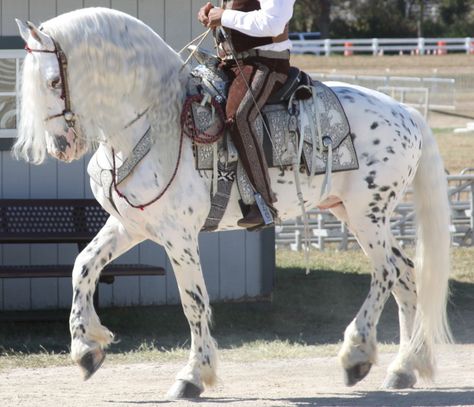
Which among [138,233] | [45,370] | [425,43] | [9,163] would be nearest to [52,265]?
[9,163]

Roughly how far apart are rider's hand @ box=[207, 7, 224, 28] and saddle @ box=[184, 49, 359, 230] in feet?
0.94

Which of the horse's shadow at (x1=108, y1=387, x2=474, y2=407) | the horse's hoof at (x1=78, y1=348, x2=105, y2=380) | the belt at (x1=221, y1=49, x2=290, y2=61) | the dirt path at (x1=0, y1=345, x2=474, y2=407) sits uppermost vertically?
the belt at (x1=221, y1=49, x2=290, y2=61)

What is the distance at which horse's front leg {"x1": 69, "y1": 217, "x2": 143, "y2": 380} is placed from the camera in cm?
739

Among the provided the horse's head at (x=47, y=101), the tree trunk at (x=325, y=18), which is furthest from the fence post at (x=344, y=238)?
the tree trunk at (x=325, y=18)

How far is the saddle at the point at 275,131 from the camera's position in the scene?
289 inches

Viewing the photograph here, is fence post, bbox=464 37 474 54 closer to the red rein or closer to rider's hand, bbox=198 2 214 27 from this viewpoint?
rider's hand, bbox=198 2 214 27

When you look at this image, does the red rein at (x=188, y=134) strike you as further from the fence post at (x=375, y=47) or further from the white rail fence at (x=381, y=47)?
the fence post at (x=375, y=47)

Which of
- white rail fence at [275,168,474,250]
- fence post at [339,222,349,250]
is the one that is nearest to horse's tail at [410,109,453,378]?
white rail fence at [275,168,474,250]

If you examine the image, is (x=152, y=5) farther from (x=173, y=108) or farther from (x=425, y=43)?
(x=425, y=43)

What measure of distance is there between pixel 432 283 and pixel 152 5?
14.8 feet

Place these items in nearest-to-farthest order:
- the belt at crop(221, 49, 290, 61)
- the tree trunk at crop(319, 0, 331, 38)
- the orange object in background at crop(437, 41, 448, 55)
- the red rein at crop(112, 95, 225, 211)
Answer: the red rein at crop(112, 95, 225, 211)
the belt at crop(221, 49, 290, 61)
the orange object in background at crop(437, 41, 448, 55)
the tree trunk at crop(319, 0, 331, 38)

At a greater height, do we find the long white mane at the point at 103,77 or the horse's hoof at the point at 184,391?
the long white mane at the point at 103,77

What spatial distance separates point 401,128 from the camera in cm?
793

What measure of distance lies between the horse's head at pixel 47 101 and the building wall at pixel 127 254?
13.2ft
